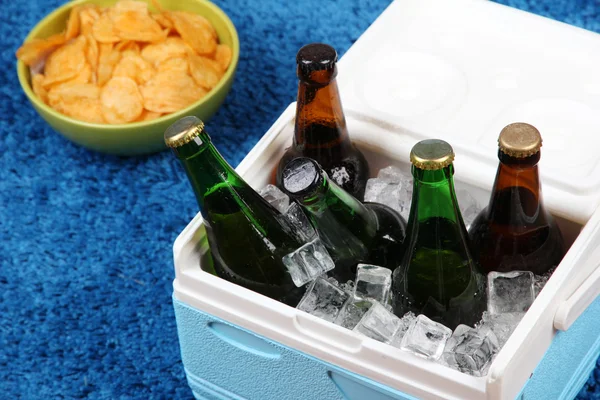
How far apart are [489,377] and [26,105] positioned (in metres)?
1.15

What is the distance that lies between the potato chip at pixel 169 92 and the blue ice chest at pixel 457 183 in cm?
39

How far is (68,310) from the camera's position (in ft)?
4.32

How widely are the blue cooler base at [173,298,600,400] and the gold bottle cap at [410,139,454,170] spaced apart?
0.76 ft

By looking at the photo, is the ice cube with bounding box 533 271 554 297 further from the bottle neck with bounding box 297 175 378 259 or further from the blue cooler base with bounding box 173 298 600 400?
the bottle neck with bounding box 297 175 378 259

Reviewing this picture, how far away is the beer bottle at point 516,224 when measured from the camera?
80cm

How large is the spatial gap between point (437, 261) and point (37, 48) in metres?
0.92

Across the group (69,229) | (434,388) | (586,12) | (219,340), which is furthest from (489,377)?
(586,12)

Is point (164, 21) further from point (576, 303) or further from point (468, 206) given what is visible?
point (576, 303)

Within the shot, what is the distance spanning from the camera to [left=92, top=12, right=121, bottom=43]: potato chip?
4.83ft

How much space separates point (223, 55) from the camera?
4.93ft

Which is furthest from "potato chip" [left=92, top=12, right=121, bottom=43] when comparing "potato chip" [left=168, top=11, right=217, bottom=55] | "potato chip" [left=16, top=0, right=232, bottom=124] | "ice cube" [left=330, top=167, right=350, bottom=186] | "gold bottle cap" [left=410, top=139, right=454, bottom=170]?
"gold bottle cap" [left=410, top=139, right=454, bottom=170]

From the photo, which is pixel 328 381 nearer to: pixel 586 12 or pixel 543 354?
pixel 543 354

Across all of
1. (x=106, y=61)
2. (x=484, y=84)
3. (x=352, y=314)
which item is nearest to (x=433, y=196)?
(x=352, y=314)

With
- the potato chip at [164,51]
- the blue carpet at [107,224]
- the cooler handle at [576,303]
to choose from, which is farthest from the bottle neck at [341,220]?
the potato chip at [164,51]
